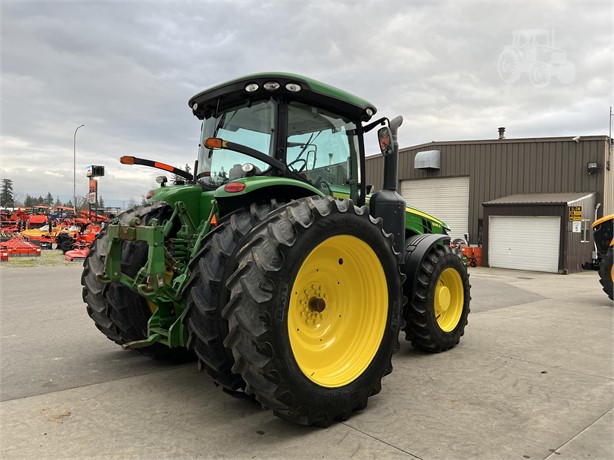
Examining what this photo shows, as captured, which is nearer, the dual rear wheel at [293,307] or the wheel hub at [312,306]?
the dual rear wheel at [293,307]

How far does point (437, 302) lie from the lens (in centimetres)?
518

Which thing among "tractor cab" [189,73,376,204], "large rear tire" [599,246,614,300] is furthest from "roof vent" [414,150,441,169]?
"tractor cab" [189,73,376,204]

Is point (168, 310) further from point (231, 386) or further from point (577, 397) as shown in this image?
point (577, 397)

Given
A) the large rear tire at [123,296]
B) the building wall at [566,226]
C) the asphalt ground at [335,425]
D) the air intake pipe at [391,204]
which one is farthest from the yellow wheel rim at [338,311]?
the building wall at [566,226]

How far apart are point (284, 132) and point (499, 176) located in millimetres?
19545

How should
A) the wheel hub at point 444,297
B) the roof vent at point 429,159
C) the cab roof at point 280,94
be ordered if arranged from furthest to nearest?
the roof vent at point 429,159 < the wheel hub at point 444,297 < the cab roof at point 280,94

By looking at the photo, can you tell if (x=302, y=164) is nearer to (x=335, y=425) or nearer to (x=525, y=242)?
(x=335, y=425)

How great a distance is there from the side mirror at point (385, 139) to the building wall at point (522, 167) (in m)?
18.2

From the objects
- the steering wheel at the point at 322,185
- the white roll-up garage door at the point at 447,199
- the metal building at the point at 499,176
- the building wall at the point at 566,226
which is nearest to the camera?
the steering wheel at the point at 322,185

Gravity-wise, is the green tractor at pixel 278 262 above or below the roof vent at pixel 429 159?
below

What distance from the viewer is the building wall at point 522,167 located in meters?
19.2

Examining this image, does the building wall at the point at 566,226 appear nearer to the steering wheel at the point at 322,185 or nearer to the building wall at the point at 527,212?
the building wall at the point at 527,212

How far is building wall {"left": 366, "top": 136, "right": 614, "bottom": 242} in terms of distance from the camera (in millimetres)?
19156

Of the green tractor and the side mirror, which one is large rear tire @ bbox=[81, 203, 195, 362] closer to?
the green tractor
